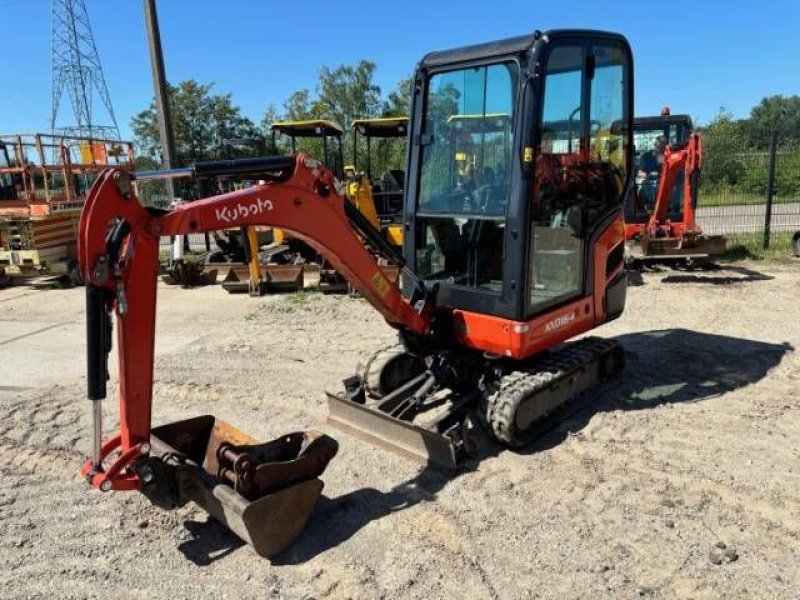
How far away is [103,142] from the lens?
1489 centimetres

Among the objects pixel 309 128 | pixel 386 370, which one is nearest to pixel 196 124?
pixel 309 128

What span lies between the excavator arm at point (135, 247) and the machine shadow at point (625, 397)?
76cm

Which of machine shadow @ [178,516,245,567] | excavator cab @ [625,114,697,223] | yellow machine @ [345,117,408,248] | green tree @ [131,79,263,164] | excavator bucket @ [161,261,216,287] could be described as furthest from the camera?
green tree @ [131,79,263,164]

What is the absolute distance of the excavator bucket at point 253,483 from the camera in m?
3.26

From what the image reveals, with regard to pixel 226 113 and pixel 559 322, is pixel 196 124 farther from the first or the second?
pixel 559 322

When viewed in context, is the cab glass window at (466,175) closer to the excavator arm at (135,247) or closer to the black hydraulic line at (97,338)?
the excavator arm at (135,247)

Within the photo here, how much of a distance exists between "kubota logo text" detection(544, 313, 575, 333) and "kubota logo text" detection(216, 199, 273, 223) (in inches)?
79.8

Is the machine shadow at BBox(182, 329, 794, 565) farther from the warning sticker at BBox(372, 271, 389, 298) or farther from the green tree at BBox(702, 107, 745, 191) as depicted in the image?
the green tree at BBox(702, 107, 745, 191)

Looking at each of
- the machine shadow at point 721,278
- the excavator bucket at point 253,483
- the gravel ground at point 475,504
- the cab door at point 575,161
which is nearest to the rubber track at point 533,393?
the gravel ground at point 475,504

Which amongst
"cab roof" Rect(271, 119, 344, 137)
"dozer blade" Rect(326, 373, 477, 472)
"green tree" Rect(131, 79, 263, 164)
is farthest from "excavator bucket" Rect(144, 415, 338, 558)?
"green tree" Rect(131, 79, 263, 164)

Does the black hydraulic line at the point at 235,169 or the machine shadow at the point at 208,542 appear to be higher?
the black hydraulic line at the point at 235,169

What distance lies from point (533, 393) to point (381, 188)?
811 cm

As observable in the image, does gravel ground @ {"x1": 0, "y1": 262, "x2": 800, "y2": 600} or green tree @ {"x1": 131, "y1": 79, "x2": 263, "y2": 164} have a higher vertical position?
green tree @ {"x1": 131, "y1": 79, "x2": 263, "y2": 164}

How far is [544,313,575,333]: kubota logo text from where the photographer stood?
4.47m
